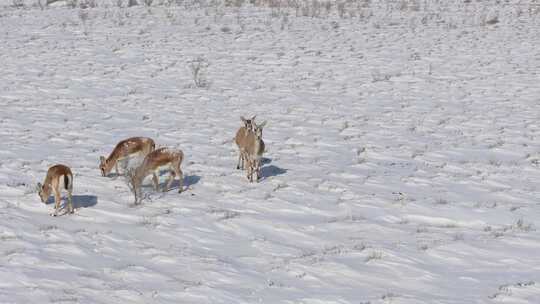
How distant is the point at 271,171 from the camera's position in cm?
1346

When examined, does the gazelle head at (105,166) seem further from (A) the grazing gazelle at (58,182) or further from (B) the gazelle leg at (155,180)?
(A) the grazing gazelle at (58,182)

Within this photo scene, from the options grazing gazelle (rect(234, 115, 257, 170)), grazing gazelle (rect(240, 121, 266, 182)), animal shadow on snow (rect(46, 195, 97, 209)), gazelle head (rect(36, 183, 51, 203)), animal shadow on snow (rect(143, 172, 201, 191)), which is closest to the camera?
gazelle head (rect(36, 183, 51, 203))

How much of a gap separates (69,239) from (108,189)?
2.47m

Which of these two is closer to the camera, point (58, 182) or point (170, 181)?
point (58, 182)

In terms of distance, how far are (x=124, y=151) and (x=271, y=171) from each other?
274 centimetres

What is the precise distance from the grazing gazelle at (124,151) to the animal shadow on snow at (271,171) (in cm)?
209

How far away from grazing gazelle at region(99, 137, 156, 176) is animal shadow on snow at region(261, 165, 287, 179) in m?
2.09

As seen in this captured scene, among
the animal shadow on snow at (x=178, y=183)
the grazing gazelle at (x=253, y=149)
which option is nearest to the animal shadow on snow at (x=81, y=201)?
the animal shadow on snow at (x=178, y=183)

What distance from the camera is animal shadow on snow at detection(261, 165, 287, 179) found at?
13.2 metres

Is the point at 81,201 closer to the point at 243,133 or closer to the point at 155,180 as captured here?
the point at 155,180

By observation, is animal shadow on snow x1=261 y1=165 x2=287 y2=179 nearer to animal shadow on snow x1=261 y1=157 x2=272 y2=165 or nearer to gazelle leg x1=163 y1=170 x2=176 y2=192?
animal shadow on snow x1=261 y1=157 x2=272 y2=165

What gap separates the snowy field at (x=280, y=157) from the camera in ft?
28.4

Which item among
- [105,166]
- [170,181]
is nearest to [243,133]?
[170,181]

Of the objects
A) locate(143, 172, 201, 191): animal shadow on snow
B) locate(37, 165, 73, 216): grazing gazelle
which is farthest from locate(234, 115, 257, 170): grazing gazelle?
locate(37, 165, 73, 216): grazing gazelle
